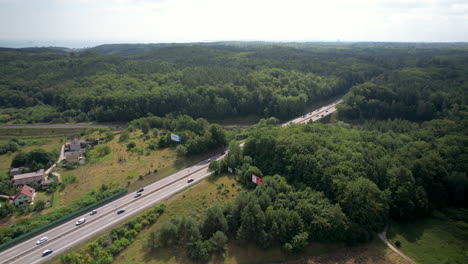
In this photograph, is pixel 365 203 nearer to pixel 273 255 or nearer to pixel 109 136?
pixel 273 255

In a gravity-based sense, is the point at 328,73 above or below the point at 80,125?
above

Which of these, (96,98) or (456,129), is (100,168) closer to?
(96,98)

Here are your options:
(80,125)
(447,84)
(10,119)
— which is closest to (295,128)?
(80,125)

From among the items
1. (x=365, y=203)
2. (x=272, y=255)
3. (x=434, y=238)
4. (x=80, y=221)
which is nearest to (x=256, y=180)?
(x=272, y=255)

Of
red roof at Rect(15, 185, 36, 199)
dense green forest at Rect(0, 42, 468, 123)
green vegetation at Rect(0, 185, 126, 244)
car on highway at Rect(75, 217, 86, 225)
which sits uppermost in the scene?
dense green forest at Rect(0, 42, 468, 123)

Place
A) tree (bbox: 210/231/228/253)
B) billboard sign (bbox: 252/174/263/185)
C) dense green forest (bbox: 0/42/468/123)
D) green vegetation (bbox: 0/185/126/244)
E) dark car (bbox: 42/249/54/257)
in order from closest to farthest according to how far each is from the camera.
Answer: dark car (bbox: 42/249/54/257)
tree (bbox: 210/231/228/253)
green vegetation (bbox: 0/185/126/244)
billboard sign (bbox: 252/174/263/185)
dense green forest (bbox: 0/42/468/123)

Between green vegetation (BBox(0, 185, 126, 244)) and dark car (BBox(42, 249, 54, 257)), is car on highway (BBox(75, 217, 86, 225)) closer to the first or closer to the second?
green vegetation (BBox(0, 185, 126, 244))

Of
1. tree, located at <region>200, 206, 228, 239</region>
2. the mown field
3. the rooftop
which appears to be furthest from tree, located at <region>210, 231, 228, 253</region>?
the rooftop
